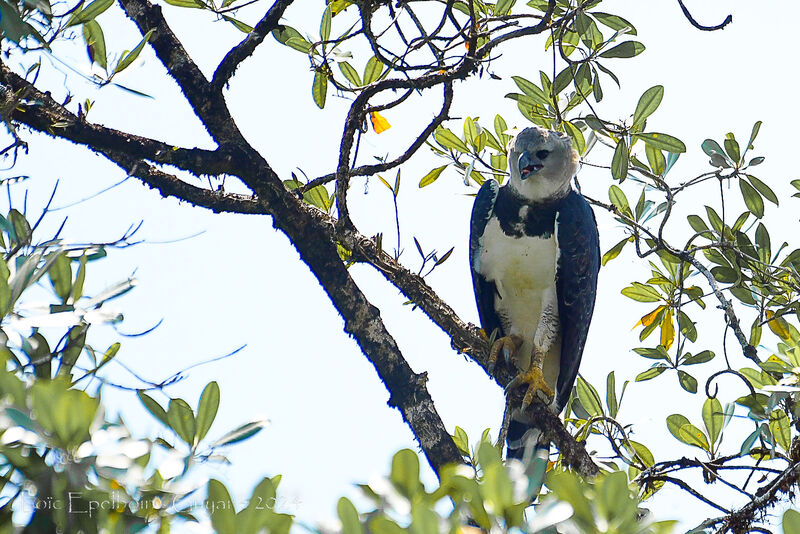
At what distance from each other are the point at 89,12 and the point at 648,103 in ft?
5.89

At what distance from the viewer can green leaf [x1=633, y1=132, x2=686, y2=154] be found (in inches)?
108

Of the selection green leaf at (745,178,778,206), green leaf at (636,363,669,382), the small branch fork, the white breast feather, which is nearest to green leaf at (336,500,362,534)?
the small branch fork

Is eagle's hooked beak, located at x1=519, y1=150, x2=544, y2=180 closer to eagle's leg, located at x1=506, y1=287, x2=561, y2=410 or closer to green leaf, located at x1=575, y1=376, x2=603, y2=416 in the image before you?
eagle's leg, located at x1=506, y1=287, x2=561, y2=410

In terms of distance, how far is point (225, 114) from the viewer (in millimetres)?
2424

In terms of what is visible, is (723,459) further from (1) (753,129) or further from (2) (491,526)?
(2) (491,526)

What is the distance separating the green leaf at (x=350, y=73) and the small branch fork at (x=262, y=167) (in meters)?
0.37

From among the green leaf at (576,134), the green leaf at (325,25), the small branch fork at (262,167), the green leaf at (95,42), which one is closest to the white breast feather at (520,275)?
the green leaf at (576,134)

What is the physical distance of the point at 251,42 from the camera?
238 centimetres

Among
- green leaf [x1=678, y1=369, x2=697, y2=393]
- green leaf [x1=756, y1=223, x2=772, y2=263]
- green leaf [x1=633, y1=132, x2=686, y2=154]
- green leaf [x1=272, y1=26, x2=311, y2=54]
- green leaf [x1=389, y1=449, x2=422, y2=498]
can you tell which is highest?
green leaf [x1=272, y1=26, x2=311, y2=54]

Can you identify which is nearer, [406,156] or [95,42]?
[95,42]

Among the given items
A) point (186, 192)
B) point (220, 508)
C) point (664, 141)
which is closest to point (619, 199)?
point (664, 141)

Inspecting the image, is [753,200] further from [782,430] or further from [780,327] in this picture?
[782,430]

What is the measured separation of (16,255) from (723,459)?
2.31 meters

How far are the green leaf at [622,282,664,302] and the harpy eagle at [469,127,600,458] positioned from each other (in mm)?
280
